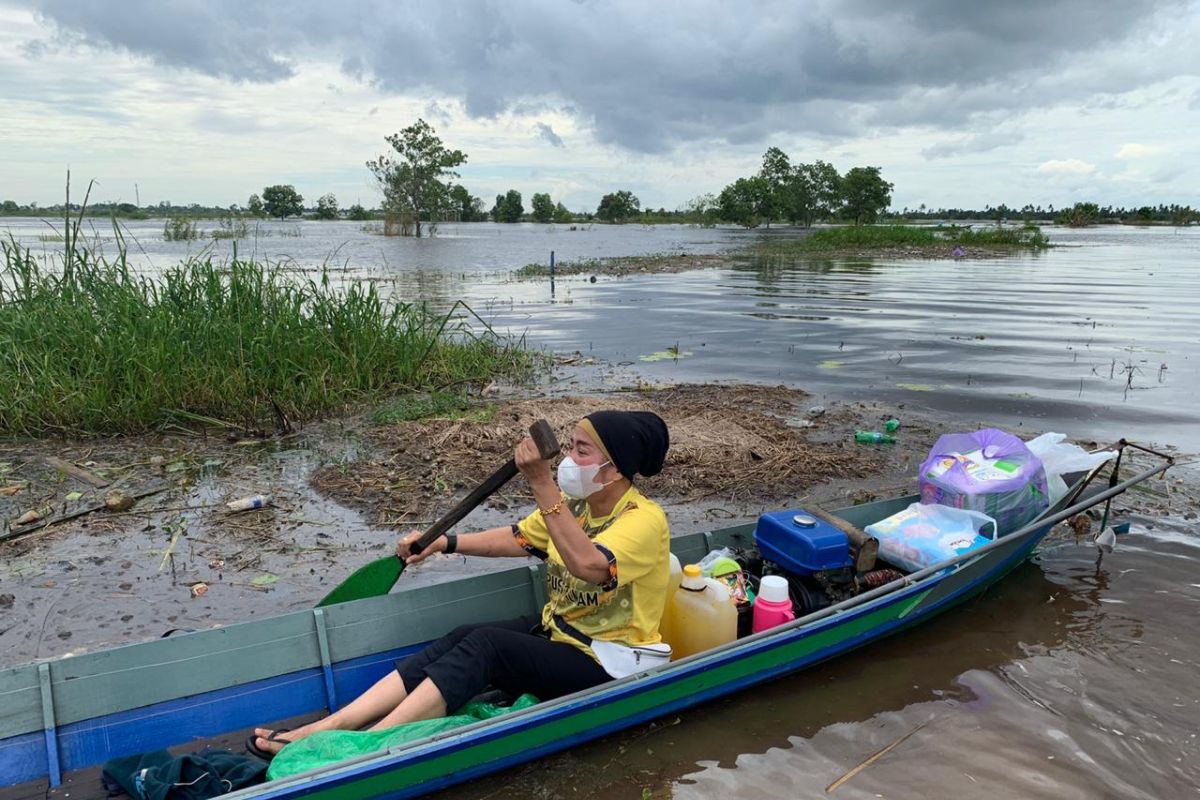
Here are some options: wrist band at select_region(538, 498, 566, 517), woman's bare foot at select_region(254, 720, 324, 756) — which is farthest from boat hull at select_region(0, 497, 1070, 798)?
wrist band at select_region(538, 498, 566, 517)

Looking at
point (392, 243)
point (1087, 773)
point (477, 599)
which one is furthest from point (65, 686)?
point (392, 243)

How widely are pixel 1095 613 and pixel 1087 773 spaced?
165 centimetres

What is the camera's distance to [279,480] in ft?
20.3

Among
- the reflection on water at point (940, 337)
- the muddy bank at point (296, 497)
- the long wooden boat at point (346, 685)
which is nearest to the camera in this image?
the long wooden boat at point (346, 685)

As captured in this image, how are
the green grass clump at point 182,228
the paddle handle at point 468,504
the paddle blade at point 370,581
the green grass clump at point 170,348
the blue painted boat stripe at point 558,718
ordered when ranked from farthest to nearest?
the green grass clump at point 182,228
the green grass clump at point 170,348
the paddle blade at point 370,581
the paddle handle at point 468,504
the blue painted boat stripe at point 558,718

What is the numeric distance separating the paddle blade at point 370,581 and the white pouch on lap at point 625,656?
45.6 inches

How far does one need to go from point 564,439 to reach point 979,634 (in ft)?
11.7

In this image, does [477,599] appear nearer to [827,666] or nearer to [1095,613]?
[827,666]

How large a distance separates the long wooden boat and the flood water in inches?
8.5

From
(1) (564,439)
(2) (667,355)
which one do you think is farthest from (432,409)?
(2) (667,355)

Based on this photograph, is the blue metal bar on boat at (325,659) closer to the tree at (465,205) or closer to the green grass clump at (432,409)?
the green grass clump at (432,409)

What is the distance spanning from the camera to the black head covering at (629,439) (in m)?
3.04

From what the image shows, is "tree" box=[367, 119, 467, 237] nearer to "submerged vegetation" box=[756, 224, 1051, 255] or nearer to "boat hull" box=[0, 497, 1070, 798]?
"submerged vegetation" box=[756, 224, 1051, 255]

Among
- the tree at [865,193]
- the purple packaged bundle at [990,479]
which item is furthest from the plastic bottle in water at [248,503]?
the tree at [865,193]
